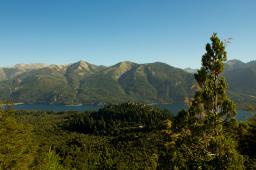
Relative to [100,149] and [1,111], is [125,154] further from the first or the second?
[1,111]

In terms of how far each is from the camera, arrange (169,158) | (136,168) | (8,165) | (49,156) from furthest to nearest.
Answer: (136,168) < (49,156) < (8,165) < (169,158)

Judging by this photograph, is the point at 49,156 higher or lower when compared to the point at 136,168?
higher

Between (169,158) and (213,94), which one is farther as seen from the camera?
(169,158)

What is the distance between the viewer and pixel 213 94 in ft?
93.9

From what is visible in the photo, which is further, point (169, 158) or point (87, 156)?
point (87, 156)

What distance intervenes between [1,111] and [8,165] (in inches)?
356

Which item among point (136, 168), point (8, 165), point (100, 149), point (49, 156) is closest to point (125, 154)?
point (100, 149)

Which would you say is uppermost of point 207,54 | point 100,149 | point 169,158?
point 207,54

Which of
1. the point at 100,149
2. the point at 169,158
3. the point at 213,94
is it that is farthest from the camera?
the point at 100,149

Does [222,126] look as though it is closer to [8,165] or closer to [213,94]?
[213,94]

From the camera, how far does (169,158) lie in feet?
105

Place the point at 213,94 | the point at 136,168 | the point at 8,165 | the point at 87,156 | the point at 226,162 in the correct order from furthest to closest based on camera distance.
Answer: the point at 87,156, the point at 136,168, the point at 8,165, the point at 213,94, the point at 226,162

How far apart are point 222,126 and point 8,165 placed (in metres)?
36.7

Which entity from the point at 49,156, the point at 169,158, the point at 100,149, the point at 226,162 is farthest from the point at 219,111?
the point at 100,149
